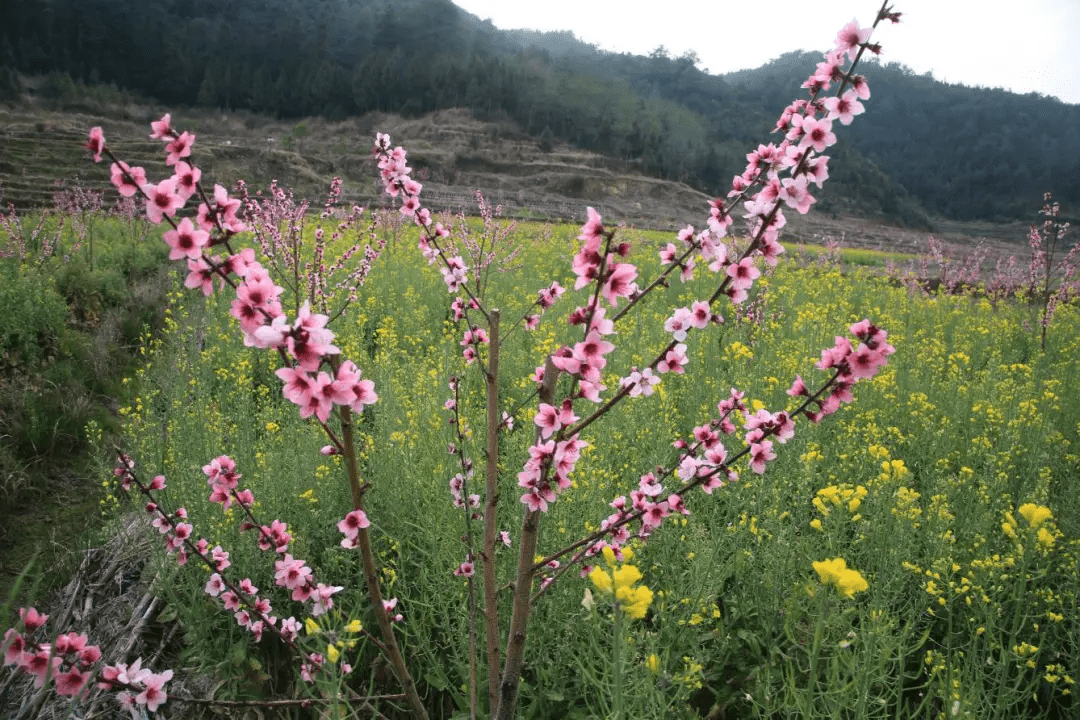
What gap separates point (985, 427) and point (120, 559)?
591 cm

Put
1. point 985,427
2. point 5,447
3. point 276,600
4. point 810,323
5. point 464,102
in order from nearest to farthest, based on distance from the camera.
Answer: point 276,600, point 5,447, point 985,427, point 810,323, point 464,102

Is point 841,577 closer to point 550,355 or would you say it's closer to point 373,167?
point 550,355

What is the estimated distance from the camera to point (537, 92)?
93250 mm

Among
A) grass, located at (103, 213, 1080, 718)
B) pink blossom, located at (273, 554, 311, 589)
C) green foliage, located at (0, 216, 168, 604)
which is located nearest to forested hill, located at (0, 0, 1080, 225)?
green foliage, located at (0, 216, 168, 604)

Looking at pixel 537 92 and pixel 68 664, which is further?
pixel 537 92

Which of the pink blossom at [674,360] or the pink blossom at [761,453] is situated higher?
the pink blossom at [674,360]

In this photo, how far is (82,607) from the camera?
2793 mm

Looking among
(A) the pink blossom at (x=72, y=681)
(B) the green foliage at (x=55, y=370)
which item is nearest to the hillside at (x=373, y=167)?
(B) the green foliage at (x=55, y=370)

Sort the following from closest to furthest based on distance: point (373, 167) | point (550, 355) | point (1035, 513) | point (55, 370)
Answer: point (550, 355)
point (1035, 513)
point (55, 370)
point (373, 167)

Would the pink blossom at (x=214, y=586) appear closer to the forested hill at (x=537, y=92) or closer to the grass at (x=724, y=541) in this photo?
the grass at (x=724, y=541)

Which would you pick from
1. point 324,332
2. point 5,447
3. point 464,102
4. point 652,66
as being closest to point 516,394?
point 5,447

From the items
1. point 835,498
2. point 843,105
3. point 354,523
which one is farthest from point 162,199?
point 835,498

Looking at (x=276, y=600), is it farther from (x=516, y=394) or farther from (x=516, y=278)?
(x=516, y=278)

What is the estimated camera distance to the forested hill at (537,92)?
237ft
